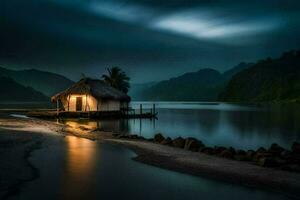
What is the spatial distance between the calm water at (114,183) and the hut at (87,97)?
43564 mm

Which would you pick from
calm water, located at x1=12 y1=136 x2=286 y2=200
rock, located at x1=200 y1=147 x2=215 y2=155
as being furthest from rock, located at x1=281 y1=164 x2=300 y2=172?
rock, located at x1=200 y1=147 x2=215 y2=155

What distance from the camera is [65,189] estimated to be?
12.8 meters

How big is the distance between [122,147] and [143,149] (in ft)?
6.08

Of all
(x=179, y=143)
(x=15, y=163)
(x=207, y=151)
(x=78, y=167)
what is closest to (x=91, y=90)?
(x=179, y=143)

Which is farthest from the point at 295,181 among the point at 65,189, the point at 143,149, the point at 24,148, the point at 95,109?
the point at 95,109

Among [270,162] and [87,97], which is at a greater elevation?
[87,97]

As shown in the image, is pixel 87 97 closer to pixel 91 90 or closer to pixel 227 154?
pixel 91 90

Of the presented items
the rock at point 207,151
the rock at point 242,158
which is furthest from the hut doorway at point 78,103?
the rock at point 242,158

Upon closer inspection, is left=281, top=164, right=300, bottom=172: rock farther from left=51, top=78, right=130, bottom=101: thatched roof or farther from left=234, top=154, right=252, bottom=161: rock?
left=51, top=78, right=130, bottom=101: thatched roof

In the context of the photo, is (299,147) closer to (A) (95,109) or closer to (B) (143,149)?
(B) (143,149)

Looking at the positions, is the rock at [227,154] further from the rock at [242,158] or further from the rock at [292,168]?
the rock at [292,168]

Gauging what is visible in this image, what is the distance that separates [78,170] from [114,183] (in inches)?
105

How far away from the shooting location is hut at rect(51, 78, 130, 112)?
6266 cm

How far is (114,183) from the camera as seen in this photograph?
45.9 ft
